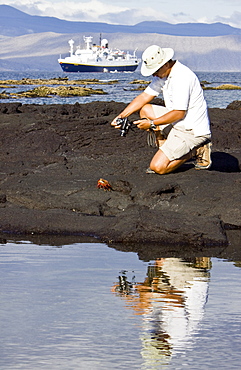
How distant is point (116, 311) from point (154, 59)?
14.6 ft

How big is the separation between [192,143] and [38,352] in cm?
556

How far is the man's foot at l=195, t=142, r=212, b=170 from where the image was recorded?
9.54 meters

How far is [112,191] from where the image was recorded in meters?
9.12

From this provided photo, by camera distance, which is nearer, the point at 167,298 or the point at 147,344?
the point at 147,344

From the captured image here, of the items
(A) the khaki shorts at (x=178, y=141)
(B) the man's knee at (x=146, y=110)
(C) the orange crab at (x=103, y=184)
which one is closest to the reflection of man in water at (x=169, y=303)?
(C) the orange crab at (x=103, y=184)

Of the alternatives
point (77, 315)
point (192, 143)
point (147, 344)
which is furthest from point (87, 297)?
point (192, 143)

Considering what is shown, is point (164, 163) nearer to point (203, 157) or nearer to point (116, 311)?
point (203, 157)

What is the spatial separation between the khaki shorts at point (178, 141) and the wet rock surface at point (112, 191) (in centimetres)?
31

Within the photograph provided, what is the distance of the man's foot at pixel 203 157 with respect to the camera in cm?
954

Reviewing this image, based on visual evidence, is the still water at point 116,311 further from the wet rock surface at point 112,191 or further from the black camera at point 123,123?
the black camera at point 123,123

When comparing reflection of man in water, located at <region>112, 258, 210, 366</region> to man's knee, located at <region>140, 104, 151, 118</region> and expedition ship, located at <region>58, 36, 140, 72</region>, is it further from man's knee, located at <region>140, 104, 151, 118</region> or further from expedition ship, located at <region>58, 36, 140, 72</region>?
expedition ship, located at <region>58, 36, 140, 72</region>

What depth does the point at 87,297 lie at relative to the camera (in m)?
5.14

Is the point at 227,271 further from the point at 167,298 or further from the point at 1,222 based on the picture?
the point at 1,222

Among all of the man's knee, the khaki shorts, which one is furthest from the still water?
the man's knee
